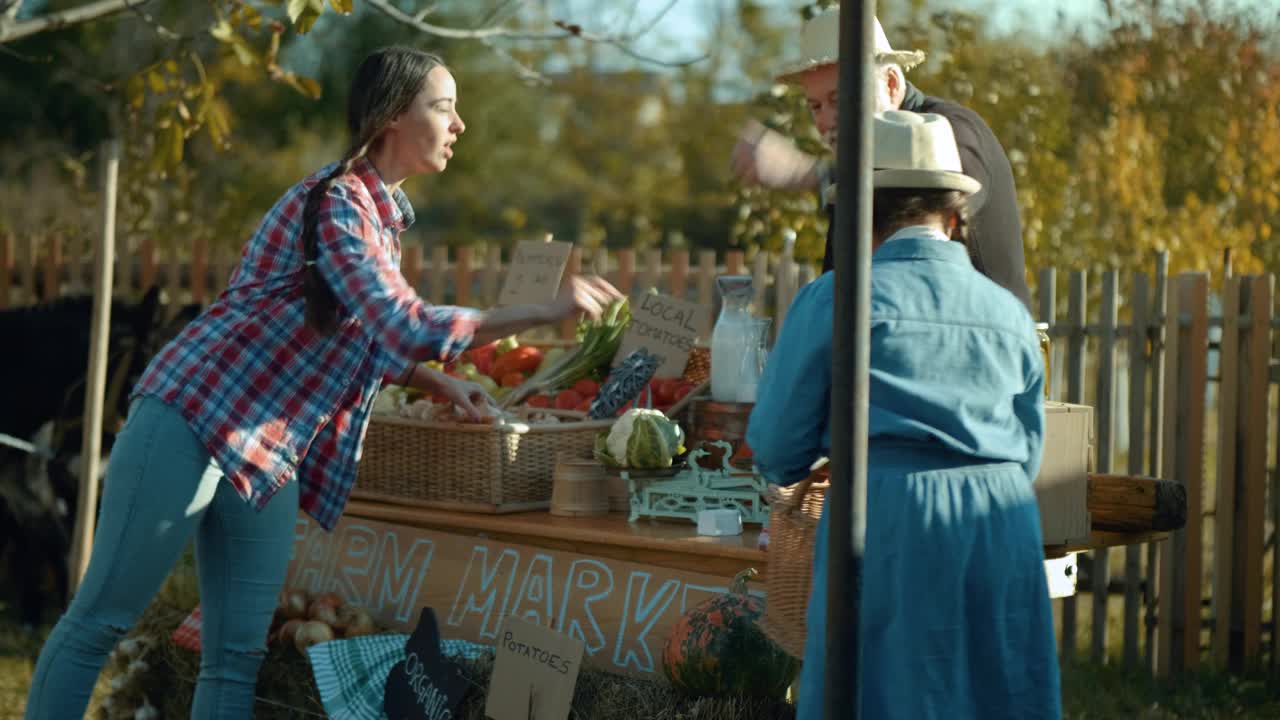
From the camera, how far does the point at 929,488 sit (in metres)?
2.19

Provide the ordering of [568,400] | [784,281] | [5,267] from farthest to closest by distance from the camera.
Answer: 1. [5,267]
2. [784,281]
3. [568,400]

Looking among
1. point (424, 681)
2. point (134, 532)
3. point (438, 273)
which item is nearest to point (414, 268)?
point (438, 273)

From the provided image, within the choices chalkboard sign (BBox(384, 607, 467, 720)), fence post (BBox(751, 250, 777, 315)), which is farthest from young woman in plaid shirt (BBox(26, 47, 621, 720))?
fence post (BBox(751, 250, 777, 315))

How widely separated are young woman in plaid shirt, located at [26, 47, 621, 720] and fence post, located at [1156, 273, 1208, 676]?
141 inches

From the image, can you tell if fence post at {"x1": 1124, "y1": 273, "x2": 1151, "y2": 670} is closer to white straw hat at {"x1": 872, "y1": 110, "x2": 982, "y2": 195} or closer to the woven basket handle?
the woven basket handle

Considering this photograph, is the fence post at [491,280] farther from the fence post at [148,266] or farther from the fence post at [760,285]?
the fence post at [148,266]

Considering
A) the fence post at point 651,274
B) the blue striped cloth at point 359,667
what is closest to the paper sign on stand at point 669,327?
the blue striped cloth at point 359,667

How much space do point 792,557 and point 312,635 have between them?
186cm

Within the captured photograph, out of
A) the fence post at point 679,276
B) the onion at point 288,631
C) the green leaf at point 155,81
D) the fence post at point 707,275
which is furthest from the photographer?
the fence post at point 679,276

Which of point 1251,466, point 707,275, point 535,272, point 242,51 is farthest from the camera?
point 707,275

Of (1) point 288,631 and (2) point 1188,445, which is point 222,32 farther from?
(2) point 1188,445

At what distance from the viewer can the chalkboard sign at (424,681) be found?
3430mm

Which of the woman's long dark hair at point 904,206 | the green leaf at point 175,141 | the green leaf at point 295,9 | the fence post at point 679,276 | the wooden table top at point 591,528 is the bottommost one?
the wooden table top at point 591,528

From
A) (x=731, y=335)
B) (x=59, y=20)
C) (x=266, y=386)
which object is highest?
(x=59, y=20)
